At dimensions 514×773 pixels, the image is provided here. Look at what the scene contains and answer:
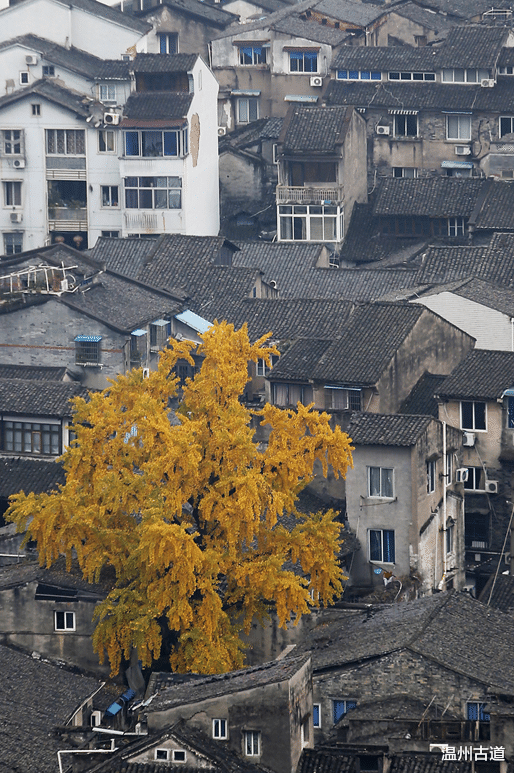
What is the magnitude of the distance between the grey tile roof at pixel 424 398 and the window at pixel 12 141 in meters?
30.1

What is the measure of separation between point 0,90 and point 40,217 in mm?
6282

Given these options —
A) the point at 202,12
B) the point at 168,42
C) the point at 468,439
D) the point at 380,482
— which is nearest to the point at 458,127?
the point at 168,42

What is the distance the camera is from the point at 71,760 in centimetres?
4131

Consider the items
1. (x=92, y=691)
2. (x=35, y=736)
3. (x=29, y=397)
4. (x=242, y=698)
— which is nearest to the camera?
(x=242, y=698)

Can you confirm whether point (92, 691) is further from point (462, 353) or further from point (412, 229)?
point (412, 229)

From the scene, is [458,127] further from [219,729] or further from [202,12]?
[219,729]

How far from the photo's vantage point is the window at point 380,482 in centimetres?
5378

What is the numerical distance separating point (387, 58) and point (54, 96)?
55.3 ft

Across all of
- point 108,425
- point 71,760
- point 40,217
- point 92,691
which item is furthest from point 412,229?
point 71,760

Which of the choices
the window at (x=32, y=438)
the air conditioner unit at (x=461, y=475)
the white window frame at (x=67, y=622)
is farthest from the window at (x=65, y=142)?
the white window frame at (x=67, y=622)

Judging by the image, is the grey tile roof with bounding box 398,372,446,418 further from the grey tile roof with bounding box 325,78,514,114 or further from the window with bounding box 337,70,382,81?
the window with bounding box 337,70,382,81

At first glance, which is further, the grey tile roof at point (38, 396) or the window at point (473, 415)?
the grey tile roof at point (38, 396)

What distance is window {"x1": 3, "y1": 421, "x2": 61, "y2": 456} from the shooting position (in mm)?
58094

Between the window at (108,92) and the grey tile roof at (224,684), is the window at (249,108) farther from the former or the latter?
the grey tile roof at (224,684)
